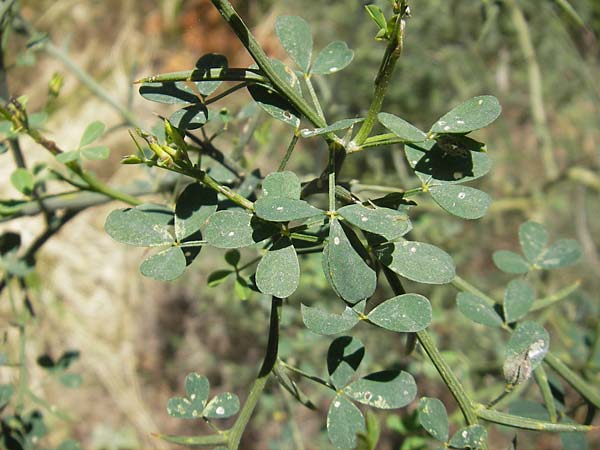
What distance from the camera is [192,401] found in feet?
1.64

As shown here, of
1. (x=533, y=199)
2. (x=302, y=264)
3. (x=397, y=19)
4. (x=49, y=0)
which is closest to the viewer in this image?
(x=397, y=19)

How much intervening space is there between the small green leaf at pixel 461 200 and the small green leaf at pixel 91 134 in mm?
338

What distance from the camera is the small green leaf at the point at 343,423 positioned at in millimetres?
452

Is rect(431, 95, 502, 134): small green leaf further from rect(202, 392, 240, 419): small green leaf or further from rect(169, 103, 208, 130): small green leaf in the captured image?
rect(202, 392, 240, 419): small green leaf

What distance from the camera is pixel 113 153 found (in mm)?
2359

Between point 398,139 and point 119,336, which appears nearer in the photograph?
point 398,139

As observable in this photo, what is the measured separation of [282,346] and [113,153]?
5.91ft

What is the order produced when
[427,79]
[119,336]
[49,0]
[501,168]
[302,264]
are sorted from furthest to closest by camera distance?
1. [49,0]
2. [119,336]
3. [501,168]
4. [427,79]
5. [302,264]

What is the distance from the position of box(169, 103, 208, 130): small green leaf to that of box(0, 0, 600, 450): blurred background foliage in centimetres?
30

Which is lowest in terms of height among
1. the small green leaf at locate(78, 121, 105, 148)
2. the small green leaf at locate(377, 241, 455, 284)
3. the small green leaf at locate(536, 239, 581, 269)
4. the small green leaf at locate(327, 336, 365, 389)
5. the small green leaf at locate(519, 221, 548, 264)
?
the small green leaf at locate(536, 239, 581, 269)

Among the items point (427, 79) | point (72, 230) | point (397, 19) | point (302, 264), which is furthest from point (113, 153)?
point (397, 19)

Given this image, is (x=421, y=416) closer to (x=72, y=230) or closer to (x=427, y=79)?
(x=427, y=79)

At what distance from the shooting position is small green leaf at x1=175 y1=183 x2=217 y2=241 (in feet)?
1.47

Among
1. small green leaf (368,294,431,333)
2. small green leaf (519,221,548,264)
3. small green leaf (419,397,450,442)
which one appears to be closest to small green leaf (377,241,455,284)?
small green leaf (368,294,431,333)
